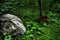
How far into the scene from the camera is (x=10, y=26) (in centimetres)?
743

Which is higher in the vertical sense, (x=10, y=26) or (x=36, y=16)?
(x=10, y=26)

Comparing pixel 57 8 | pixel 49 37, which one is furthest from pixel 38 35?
pixel 57 8

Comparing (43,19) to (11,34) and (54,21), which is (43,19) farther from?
(11,34)

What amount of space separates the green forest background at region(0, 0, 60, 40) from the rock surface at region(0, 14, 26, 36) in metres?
0.35

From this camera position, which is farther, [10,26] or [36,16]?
[36,16]

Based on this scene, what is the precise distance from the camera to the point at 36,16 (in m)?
9.82

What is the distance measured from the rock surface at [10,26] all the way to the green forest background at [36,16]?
1.14 ft

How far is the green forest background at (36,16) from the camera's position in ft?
26.1

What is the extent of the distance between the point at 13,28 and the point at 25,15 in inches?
99.4

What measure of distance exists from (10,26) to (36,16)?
281 cm

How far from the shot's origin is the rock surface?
737cm

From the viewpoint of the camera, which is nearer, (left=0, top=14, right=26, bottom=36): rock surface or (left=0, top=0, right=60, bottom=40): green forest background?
(left=0, top=14, right=26, bottom=36): rock surface

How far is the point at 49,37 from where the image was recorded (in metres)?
7.68

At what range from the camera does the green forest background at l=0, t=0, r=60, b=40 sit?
7.95 meters
